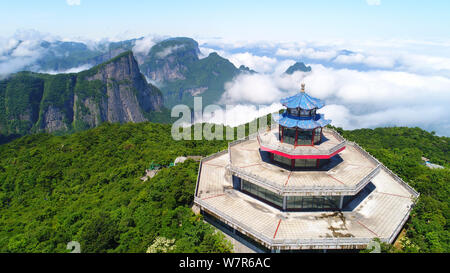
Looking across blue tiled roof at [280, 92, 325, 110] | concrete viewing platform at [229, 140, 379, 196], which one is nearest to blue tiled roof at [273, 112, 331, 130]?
blue tiled roof at [280, 92, 325, 110]

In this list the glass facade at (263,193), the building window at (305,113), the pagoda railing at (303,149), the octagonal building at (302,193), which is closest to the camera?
the octagonal building at (302,193)

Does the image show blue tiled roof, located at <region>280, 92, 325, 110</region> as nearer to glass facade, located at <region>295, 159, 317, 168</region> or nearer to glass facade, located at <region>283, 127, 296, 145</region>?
glass facade, located at <region>283, 127, 296, 145</region>

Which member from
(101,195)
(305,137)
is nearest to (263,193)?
(305,137)

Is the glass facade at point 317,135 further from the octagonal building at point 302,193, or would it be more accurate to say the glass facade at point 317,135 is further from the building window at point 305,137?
the building window at point 305,137

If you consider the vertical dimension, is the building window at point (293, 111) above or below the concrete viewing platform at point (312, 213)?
above

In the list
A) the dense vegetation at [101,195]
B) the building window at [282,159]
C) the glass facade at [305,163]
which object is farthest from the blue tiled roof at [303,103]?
the dense vegetation at [101,195]

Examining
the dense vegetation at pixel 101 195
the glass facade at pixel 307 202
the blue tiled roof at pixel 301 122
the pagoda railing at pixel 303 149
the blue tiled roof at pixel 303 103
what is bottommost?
the dense vegetation at pixel 101 195
